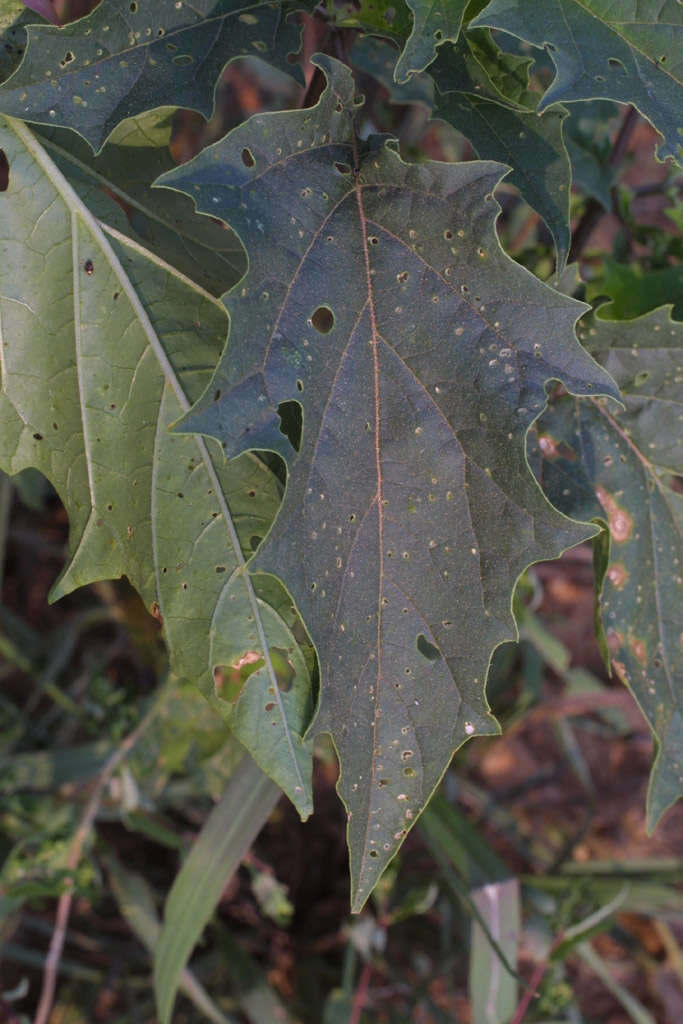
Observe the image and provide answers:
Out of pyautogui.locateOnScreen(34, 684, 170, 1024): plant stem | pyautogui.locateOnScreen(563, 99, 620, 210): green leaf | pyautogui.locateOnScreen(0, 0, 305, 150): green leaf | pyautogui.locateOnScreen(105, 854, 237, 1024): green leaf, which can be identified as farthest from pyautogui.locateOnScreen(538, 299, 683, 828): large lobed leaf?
pyautogui.locateOnScreen(105, 854, 237, 1024): green leaf

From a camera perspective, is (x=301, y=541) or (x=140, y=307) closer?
(x=301, y=541)

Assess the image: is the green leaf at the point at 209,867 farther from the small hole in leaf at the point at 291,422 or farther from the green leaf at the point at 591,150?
the green leaf at the point at 591,150

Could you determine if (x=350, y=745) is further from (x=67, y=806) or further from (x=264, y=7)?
(x=67, y=806)

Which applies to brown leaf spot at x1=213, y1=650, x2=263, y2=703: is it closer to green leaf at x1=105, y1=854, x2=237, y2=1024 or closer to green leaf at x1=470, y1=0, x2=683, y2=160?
green leaf at x1=470, y1=0, x2=683, y2=160

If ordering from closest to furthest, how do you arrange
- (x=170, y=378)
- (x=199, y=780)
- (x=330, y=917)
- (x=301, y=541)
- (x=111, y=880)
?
(x=301, y=541) < (x=170, y=378) < (x=199, y=780) < (x=111, y=880) < (x=330, y=917)

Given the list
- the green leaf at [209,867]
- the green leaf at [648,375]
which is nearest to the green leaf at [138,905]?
the green leaf at [209,867]

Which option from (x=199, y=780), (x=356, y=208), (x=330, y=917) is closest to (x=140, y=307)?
(x=356, y=208)
